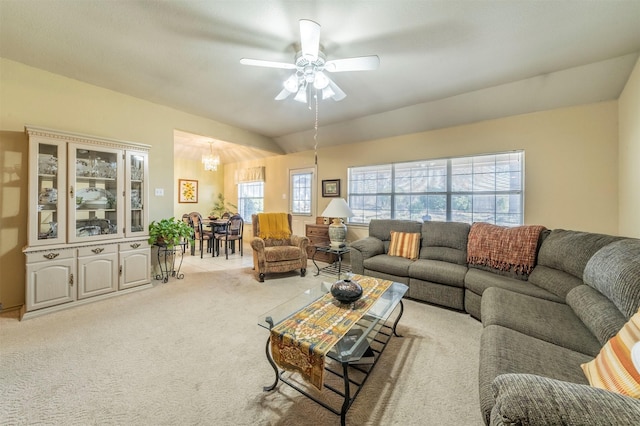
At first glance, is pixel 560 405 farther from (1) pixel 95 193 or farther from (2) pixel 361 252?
(1) pixel 95 193

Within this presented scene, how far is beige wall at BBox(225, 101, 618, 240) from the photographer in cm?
280

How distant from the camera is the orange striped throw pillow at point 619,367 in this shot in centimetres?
83

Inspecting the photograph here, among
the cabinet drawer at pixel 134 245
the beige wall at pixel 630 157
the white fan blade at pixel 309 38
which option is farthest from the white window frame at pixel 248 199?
the beige wall at pixel 630 157

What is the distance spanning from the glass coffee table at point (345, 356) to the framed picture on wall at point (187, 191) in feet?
20.0

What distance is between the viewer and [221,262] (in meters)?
4.88

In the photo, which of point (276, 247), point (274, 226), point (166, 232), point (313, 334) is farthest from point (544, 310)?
point (166, 232)

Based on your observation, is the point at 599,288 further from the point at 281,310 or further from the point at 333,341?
the point at 281,310

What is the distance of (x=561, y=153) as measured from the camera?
3033 mm

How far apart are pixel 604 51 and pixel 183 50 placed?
402 cm

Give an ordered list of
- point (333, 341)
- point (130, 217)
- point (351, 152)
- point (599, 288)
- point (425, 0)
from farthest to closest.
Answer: point (351, 152) < point (130, 217) < point (425, 0) < point (599, 288) < point (333, 341)

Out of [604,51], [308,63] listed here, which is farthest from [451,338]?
[604,51]

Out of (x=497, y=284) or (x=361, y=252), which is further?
(x=361, y=252)

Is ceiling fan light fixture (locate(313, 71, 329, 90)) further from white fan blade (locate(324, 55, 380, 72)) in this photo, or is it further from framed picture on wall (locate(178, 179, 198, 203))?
framed picture on wall (locate(178, 179, 198, 203))

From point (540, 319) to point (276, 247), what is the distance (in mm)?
3241
